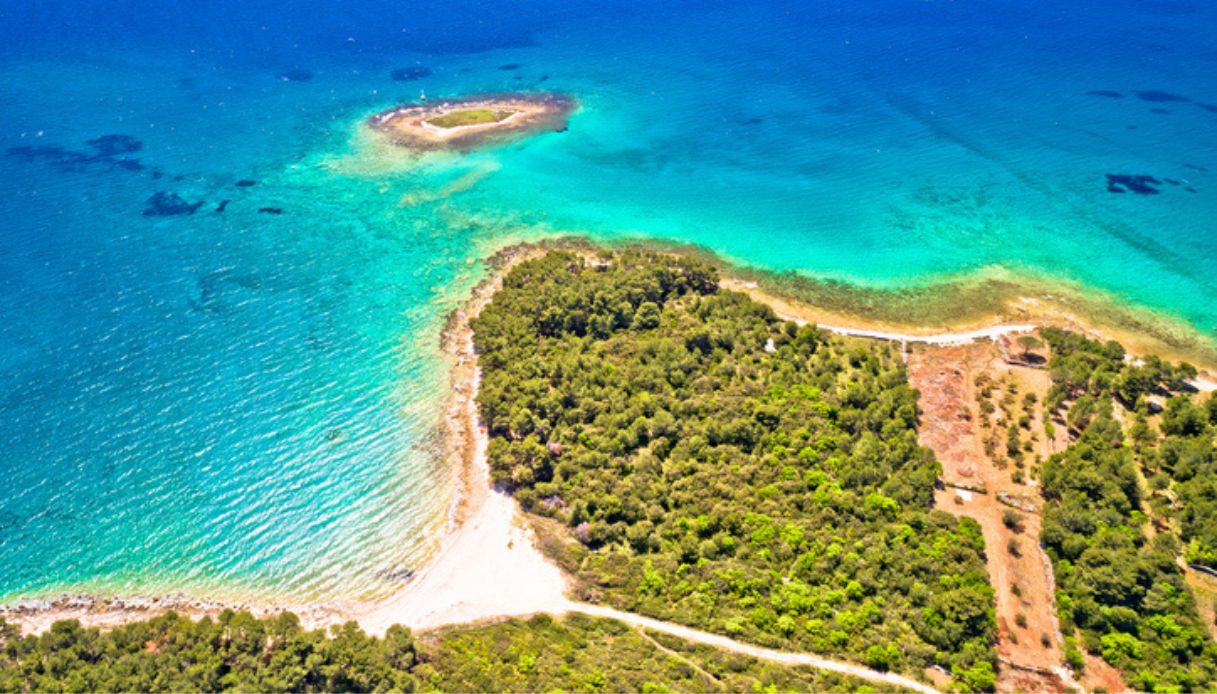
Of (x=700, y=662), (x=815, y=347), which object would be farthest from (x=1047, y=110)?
(x=700, y=662)

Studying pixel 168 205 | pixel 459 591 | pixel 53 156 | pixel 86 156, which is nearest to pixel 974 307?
pixel 459 591

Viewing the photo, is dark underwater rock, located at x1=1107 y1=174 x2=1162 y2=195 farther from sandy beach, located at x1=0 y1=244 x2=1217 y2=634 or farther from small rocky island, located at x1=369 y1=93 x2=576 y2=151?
sandy beach, located at x1=0 y1=244 x2=1217 y2=634

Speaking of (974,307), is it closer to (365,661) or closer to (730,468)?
(730,468)

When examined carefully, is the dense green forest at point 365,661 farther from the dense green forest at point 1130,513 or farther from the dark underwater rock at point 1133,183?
the dark underwater rock at point 1133,183

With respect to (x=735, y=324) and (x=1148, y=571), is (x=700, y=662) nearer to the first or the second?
(x=1148, y=571)

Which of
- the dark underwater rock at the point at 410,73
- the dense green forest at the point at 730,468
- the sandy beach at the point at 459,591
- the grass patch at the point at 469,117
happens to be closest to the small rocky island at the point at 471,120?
the grass patch at the point at 469,117

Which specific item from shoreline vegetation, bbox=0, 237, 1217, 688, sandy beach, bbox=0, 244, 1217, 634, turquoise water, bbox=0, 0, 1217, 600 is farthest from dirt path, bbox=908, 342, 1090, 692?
sandy beach, bbox=0, 244, 1217, 634
